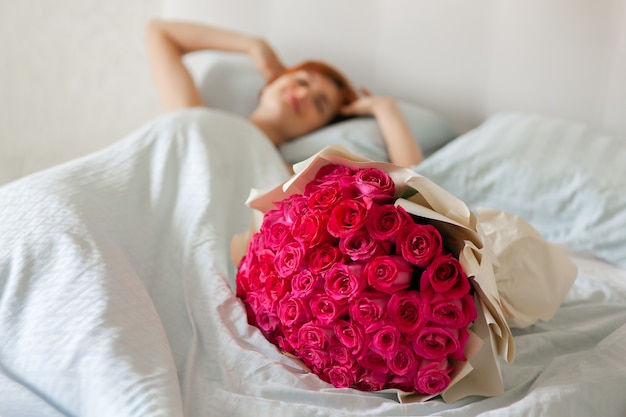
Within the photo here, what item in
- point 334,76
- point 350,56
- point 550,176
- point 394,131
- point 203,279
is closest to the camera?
point 203,279

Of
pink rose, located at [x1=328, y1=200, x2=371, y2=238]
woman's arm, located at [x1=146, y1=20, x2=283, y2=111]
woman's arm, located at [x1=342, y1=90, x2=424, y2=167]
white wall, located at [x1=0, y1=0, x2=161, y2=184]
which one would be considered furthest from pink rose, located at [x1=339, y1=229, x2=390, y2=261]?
white wall, located at [x1=0, y1=0, x2=161, y2=184]

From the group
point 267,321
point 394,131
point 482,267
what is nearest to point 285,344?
point 267,321

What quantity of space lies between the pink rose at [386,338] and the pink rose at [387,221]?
107 mm

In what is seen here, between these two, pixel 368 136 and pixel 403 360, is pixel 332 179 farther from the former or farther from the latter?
pixel 368 136

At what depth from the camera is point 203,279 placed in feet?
3.55

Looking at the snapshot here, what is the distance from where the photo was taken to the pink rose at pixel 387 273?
82 cm

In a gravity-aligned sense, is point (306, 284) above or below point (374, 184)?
below

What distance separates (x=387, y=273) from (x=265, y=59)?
1484mm

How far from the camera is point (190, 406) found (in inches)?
33.8

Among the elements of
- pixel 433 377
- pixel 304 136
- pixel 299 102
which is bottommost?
pixel 304 136

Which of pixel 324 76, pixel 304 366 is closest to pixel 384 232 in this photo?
pixel 304 366

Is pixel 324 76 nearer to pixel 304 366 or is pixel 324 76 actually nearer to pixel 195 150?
pixel 195 150

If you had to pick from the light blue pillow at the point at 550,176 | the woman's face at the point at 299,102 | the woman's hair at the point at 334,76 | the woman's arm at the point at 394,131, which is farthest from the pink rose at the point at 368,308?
the woman's hair at the point at 334,76

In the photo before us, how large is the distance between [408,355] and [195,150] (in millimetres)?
748
